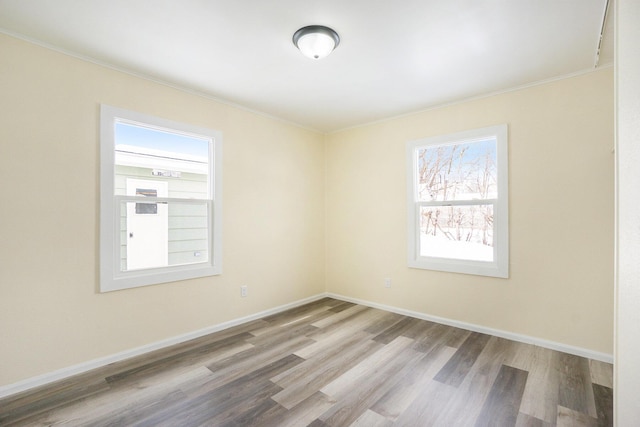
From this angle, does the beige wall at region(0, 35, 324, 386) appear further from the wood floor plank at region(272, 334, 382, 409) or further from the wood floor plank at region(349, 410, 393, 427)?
the wood floor plank at region(349, 410, 393, 427)

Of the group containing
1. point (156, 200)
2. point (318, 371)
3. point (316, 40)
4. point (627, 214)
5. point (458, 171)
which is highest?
point (316, 40)

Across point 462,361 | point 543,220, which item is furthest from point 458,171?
point 462,361

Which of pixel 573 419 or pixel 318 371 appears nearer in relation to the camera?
pixel 573 419

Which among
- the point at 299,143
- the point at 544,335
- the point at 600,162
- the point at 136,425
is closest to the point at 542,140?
the point at 600,162

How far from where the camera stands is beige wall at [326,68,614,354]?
2648 millimetres

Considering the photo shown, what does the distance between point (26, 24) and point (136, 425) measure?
2.79 meters

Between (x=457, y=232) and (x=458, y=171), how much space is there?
730 millimetres

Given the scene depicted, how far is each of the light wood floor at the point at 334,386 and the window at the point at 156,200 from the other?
32.3 inches

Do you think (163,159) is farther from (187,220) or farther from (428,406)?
(428,406)

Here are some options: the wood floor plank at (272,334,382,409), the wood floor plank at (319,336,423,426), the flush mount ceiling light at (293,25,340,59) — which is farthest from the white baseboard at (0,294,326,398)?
the flush mount ceiling light at (293,25,340,59)

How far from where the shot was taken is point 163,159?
118 inches

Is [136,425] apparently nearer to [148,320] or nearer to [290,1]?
[148,320]

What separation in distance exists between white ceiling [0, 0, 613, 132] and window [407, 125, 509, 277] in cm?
62

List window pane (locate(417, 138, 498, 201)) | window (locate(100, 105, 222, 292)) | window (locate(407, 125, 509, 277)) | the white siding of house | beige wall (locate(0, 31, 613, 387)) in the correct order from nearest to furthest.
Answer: beige wall (locate(0, 31, 613, 387)), window (locate(100, 105, 222, 292)), the white siding of house, window (locate(407, 125, 509, 277)), window pane (locate(417, 138, 498, 201))
